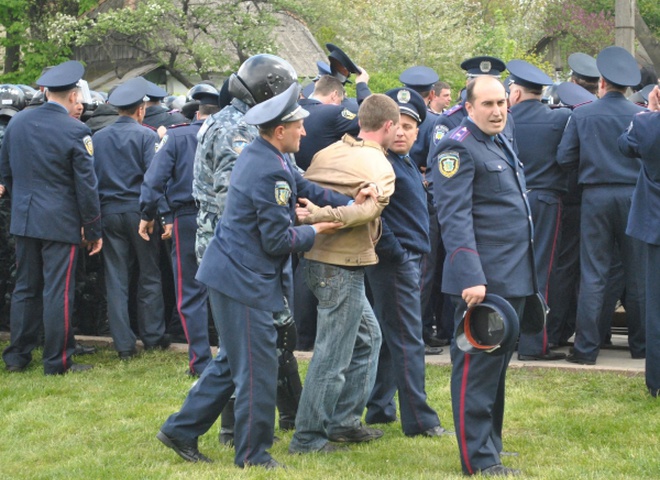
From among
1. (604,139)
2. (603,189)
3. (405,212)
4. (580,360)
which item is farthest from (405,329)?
(604,139)

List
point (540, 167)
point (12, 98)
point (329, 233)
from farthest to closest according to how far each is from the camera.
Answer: point (12, 98) < point (540, 167) < point (329, 233)

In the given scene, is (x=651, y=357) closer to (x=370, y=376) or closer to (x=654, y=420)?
(x=654, y=420)

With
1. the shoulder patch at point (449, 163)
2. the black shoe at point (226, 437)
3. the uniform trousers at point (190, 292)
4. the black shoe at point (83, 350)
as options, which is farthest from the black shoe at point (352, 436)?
the black shoe at point (83, 350)

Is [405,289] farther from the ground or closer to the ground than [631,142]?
closer to the ground

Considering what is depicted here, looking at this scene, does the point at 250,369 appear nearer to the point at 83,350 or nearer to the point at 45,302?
the point at 45,302

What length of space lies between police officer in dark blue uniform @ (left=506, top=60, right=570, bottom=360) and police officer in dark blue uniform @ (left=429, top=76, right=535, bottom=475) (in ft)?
10.1

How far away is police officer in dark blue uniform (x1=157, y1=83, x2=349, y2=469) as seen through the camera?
5512mm

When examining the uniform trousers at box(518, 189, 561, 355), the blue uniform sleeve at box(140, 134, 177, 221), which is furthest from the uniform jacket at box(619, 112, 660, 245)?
the blue uniform sleeve at box(140, 134, 177, 221)

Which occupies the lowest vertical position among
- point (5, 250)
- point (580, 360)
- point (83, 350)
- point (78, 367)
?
point (83, 350)

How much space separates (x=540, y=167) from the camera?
8750mm

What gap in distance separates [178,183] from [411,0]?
30653mm

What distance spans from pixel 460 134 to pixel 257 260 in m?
1.25

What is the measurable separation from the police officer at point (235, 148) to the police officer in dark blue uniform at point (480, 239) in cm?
106

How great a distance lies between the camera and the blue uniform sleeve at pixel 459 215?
17.9 feet
